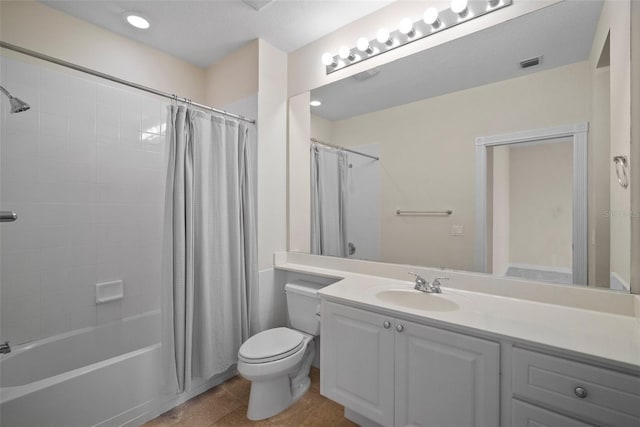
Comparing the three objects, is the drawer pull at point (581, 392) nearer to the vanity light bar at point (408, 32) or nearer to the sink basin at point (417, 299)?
the sink basin at point (417, 299)

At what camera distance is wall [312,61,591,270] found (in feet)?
4.29

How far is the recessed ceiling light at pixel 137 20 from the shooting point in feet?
6.05

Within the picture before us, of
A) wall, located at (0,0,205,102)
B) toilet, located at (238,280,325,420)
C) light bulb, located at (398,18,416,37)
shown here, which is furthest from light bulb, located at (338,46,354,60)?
toilet, located at (238,280,325,420)

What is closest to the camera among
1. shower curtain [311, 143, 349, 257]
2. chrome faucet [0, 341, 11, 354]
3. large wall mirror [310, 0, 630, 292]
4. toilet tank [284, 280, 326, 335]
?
large wall mirror [310, 0, 630, 292]

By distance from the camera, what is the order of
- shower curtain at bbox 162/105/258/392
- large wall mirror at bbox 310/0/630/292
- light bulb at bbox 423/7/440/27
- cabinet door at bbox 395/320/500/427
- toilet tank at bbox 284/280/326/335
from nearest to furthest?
cabinet door at bbox 395/320/500/427 < large wall mirror at bbox 310/0/630/292 < light bulb at bbox 423/7/440/27 < shower curtain at bbox 162/105/258/392 < toilet tank at bbox 284/280/326/335

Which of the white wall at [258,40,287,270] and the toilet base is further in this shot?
the white wall at [258,40,287,270]

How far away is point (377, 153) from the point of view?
191cm

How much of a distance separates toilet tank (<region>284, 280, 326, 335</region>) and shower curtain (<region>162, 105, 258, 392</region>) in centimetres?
32

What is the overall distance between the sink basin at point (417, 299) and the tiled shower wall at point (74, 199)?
6.28 ft

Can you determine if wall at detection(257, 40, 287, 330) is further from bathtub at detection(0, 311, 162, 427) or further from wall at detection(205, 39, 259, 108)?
bathtub at detection(0, 311, 162, 427)

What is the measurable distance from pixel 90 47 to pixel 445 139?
8.39 feet

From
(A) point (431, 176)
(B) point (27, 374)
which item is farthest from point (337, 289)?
(B) point (27, 374)

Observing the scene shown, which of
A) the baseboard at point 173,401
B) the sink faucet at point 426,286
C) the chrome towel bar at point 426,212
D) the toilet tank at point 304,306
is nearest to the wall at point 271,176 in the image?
the toilet tank at point 304,306

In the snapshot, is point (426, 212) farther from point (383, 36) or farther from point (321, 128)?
point (383, 36)
